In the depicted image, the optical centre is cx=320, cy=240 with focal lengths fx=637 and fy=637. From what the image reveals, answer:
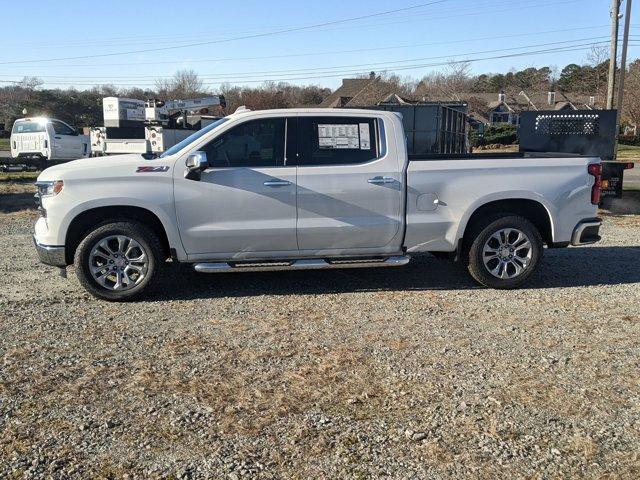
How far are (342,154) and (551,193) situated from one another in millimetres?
2235

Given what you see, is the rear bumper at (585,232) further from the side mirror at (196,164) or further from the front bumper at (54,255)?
the front bumper at (54,255)

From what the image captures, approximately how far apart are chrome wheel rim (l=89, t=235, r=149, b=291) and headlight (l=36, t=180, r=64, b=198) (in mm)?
624

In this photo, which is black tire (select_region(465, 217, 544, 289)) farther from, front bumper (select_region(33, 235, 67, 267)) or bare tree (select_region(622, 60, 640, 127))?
bare tree (select_region(622, 60, 640, 127))

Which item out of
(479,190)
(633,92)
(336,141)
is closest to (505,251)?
(479,190)

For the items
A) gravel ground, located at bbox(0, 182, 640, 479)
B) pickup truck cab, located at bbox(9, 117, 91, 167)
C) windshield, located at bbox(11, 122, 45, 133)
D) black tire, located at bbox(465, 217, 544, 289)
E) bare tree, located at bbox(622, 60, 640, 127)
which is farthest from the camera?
bare tree, located at bbox(622, 60, 640, 127)

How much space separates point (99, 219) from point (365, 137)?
2779 millimetres

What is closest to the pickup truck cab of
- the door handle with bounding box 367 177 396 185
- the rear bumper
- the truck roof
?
the truck roof

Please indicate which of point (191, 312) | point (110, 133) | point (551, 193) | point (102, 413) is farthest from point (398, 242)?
point (110, 133)

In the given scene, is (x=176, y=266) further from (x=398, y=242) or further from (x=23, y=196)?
(x=23, y=196)

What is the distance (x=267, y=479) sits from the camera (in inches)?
123

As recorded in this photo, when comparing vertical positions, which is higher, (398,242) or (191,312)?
(398,242)

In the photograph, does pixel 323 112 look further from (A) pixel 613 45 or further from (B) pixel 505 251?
(A) pixel 613 45

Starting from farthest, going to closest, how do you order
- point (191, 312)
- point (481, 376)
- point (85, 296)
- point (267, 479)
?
point (85, 296), point (191, 312), point (481, 376), point (267, 479)

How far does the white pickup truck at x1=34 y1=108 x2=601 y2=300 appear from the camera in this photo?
20.1 feet
